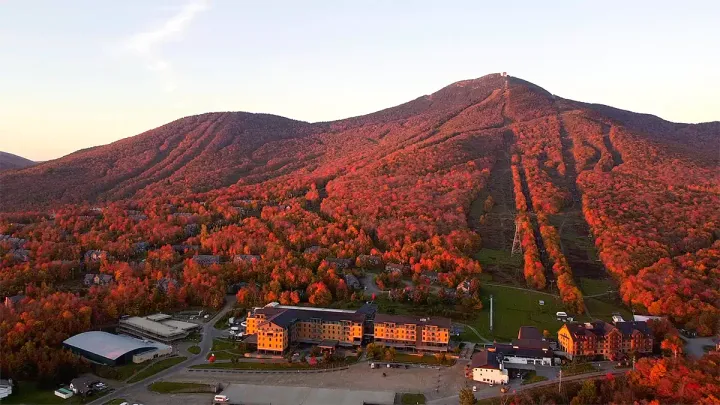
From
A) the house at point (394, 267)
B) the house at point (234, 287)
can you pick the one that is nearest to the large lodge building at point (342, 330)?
the house at point (234, 287)

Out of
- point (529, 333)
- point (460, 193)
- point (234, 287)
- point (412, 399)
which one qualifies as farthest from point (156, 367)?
point (460, 193)

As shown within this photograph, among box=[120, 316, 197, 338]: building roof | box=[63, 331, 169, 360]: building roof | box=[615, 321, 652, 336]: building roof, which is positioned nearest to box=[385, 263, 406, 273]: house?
box=[120, 316, 197, 338]: building roof

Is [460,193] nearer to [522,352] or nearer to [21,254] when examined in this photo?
[522,352]

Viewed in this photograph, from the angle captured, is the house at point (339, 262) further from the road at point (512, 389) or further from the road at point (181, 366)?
the road at point (512, 389)

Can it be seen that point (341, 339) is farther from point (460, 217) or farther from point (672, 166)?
point (672, 166)

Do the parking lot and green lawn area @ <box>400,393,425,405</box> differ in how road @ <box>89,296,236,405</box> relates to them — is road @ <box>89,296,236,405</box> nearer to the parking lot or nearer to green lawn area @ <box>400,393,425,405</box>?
the parking lot
